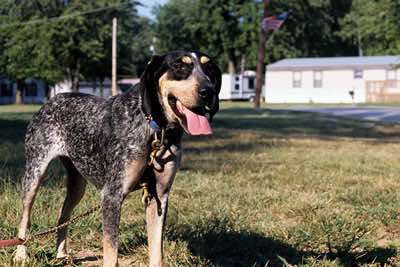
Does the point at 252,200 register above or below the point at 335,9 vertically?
below

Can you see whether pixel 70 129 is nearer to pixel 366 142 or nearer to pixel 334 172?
pixel 334 172

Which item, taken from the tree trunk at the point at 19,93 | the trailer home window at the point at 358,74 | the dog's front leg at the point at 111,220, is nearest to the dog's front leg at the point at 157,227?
the dog's front leg at the point at 111,220

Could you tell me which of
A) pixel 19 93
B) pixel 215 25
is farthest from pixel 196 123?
pixel 19 93

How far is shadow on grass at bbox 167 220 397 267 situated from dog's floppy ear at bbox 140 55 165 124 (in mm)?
1547

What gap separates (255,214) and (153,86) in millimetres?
2866

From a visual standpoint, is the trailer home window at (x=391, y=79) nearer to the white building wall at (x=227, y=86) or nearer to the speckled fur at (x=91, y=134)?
the white building wall at (x=227, y=86)

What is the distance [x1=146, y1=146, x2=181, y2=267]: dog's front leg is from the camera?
146 inches

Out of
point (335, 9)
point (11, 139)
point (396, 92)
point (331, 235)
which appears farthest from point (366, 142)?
point (335, 9)

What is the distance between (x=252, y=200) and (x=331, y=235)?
60.7 inches

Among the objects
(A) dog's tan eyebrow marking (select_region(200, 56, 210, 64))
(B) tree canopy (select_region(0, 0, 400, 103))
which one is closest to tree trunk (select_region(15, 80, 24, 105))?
(B) tree canopy (select_region(0, 0, 400, 103))

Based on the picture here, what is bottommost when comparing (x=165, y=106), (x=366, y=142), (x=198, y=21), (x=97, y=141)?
(x=366, y=142)

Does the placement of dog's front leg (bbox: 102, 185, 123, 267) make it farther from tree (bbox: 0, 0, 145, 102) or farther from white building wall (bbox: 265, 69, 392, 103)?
white building wall (bbox: 265, 69, 392, 103)

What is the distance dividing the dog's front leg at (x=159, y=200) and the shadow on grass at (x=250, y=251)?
2.46ft

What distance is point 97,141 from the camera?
156 inches
